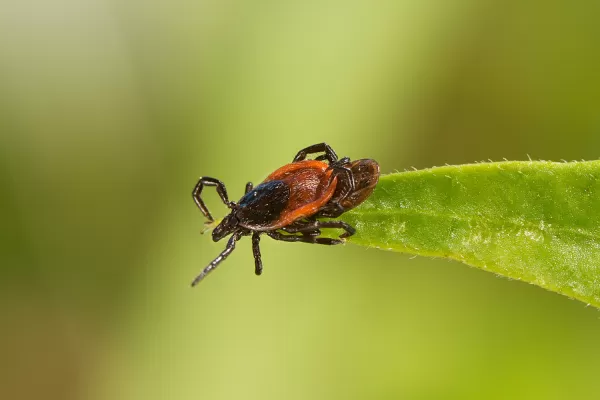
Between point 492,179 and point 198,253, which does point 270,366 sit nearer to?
point 198,253

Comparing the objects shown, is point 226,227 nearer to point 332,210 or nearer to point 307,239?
point 307,239

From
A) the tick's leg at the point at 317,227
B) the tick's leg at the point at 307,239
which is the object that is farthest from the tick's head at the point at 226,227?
the tick's leg at the point at 317,227

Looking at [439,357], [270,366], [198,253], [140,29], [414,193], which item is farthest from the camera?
[140,29]

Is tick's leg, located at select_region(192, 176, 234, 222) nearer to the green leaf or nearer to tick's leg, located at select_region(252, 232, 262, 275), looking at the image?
tick's leg, located at select_region(252, 232, 262, 275)

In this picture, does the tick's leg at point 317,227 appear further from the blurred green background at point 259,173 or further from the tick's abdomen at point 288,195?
the blurred green background at point 259,173

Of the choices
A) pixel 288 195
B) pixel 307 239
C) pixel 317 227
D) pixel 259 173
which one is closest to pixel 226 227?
pixel 288 195

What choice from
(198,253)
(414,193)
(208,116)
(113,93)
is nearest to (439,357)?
(198,253)

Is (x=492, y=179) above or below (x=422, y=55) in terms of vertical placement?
above

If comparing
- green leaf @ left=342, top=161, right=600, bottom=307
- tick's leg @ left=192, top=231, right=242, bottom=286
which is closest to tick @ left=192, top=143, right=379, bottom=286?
tick's leg @ left=192, top=231, right=242, bottom=286
